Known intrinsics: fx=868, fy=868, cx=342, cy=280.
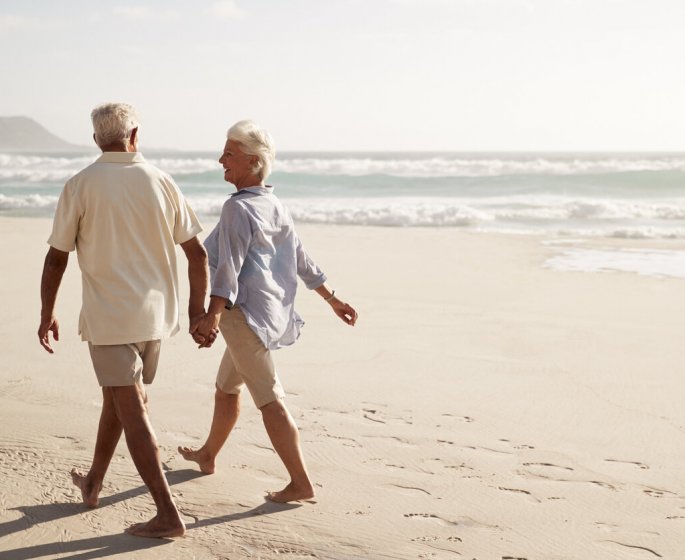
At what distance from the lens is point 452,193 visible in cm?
3203

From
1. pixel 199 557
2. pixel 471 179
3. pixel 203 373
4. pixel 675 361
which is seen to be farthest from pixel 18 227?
pixel 471 179

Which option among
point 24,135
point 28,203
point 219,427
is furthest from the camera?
point 24,135

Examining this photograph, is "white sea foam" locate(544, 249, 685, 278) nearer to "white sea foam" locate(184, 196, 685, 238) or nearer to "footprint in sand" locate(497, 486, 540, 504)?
"white sea foam" locate(184, 196, 685, 238)

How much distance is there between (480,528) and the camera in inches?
133

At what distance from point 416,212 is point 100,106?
18133 millimetres

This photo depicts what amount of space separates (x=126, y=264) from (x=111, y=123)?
51 centimetres

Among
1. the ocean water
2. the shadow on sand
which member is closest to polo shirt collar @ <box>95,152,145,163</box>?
the shadow on sand

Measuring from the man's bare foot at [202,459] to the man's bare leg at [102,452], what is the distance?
53 cm

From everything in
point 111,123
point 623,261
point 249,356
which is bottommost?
point 623,261

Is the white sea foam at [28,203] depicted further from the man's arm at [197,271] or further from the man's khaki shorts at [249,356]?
the man's arm at [197,271]

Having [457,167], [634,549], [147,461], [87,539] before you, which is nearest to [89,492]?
[87,539]

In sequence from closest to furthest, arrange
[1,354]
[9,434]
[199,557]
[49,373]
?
1. [199,557]
2. [9,434]
3. [49,373]
4. [1,354]

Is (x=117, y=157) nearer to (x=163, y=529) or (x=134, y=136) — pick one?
(x=134, y=136)

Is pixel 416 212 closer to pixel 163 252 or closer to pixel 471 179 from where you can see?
pixel 471 179
